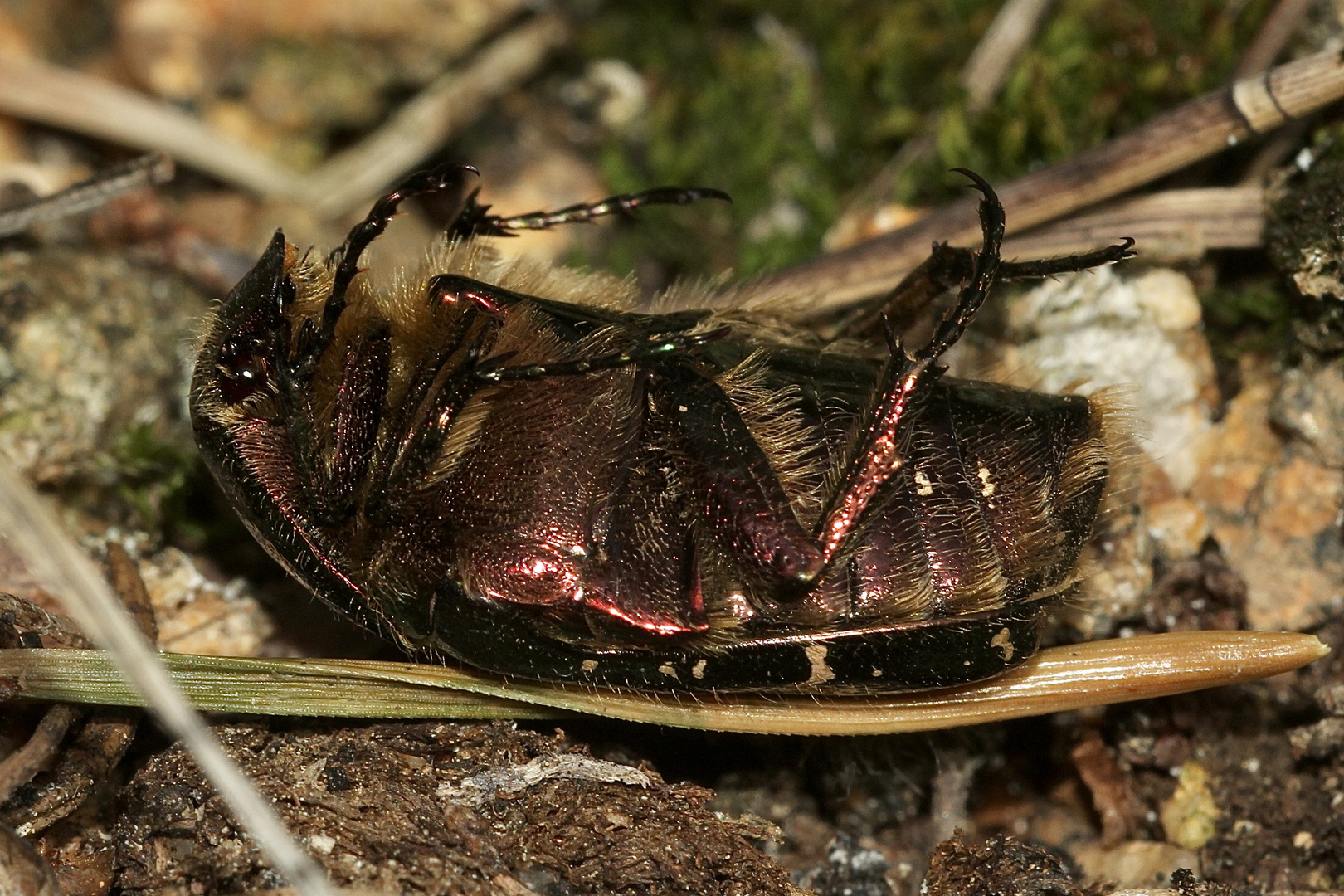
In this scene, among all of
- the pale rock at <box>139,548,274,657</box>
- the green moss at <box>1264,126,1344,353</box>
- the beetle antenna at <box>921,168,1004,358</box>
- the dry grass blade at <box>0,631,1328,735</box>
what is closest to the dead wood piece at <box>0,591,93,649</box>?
the dry grass blade at <box>0,631,1328,735</box>

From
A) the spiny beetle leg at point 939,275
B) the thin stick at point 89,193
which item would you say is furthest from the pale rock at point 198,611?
the spiny beetle leg at point 939,275

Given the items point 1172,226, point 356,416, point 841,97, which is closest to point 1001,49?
point 841,97

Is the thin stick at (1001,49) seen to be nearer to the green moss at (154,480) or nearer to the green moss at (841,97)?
the green moss at (841,97)

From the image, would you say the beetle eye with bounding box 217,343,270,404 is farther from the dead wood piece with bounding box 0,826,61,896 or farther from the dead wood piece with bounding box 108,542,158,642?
the dead wood piece with bounding box 0,826,61,896

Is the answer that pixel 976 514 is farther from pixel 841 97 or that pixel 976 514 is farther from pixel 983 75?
pixel 841 97

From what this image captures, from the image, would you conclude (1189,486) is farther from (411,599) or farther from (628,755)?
(411,599)
